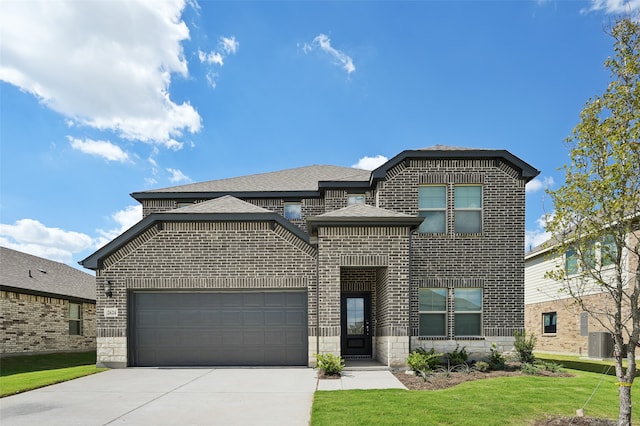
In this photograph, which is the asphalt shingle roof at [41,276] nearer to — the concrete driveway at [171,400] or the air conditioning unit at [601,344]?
the concrete driveway at [171,400]

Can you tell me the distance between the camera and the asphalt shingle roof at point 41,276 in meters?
18.3

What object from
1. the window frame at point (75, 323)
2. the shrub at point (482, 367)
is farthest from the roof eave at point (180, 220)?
the window frame at point (75, 323)

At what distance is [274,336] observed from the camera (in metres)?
13.5

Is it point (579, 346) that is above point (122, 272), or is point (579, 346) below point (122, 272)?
below

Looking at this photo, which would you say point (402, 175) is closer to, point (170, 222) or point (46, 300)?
point (170, 222)

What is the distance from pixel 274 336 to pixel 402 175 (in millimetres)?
6625

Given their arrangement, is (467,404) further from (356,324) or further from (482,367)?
(356,324)

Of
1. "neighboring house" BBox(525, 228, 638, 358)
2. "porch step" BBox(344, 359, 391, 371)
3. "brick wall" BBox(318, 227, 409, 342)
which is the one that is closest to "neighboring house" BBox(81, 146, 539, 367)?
"brick wall" BBox(318, 227, 409, 342)

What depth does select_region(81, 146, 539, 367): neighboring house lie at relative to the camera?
12.9 m

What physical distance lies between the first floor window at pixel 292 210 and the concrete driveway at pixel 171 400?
6934 mm

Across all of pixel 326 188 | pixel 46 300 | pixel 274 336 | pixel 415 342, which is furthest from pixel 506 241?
pixel 46 300

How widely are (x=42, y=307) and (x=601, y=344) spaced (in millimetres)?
22945

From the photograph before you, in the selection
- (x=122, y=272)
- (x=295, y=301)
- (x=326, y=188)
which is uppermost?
(x=326, y=188)

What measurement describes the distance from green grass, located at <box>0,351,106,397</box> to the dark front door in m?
7.63
